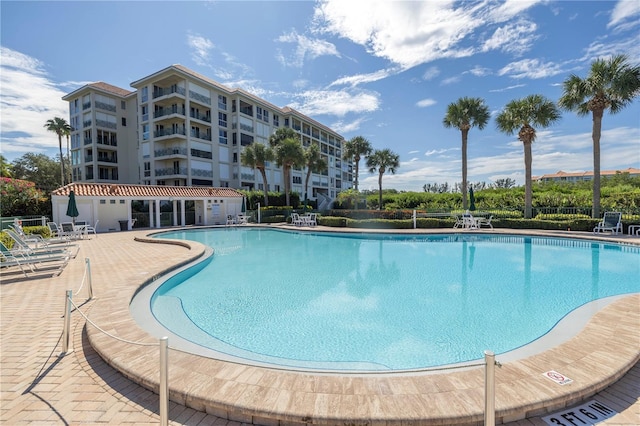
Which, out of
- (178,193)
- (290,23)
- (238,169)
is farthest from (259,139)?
(290,23)

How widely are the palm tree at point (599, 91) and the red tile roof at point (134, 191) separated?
2620cm

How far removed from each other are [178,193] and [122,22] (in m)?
12.8

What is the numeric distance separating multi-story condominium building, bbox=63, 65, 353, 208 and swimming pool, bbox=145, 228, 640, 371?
2344 centimetres

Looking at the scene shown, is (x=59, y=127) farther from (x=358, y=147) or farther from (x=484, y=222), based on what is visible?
(x=484, y=222)

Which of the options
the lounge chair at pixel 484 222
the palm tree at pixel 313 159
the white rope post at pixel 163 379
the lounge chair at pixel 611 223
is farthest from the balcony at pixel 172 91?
the lounge chair at pixel 611 223

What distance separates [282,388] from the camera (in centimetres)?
270

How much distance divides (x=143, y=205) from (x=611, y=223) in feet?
105

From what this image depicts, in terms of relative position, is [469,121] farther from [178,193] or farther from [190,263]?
[178,193]

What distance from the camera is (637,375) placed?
9.96 ft

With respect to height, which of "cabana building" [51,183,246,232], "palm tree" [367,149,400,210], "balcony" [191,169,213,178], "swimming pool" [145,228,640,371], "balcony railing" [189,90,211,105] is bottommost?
"swimming pool" [145,228,640,371]

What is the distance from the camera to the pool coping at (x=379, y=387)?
2363 mm

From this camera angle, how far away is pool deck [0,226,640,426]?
94.4 inches

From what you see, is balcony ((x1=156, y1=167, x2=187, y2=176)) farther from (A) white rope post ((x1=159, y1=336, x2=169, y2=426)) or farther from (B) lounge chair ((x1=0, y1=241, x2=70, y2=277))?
(A) white rope post ((x1=159, y1=336, x2=169, y2=426))

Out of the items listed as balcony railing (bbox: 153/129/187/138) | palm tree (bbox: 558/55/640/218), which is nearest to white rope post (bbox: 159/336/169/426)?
palm tree (bbox: 558/55/640/218)
